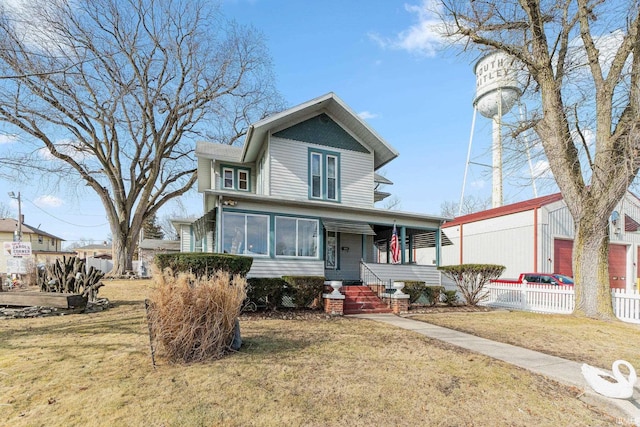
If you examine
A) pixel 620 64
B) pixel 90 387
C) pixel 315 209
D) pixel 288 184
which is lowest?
pixel 90 387

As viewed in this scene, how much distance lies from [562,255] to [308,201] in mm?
16189

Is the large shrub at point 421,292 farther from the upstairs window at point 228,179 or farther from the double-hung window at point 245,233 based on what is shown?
the upstairs window at point 228,179

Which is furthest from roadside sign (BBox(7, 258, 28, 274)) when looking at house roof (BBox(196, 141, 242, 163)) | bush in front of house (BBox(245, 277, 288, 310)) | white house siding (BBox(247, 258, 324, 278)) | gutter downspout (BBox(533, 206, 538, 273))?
gutter downspout (BBox(533, 206, 538, 273))

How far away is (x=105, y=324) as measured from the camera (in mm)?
7758

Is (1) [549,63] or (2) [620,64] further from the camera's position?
(1) [549,63]

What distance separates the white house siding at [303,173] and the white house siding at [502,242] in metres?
10.2

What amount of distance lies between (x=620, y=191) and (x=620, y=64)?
4.09 meters

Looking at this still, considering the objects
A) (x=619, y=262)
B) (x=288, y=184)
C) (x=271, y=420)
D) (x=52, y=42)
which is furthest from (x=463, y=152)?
(x=271, y=420)

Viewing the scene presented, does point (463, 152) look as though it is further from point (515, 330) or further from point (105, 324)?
point (105, 324)

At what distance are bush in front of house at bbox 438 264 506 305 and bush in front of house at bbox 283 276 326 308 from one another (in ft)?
20.2

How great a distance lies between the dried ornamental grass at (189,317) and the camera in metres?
5.00

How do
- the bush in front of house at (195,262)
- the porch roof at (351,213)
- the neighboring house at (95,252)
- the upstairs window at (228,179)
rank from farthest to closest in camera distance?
the neighboring house at (95,252)
the upstairs window at (228,179)
the porch roof at (351,213)
the bush in front of house at (195,262)

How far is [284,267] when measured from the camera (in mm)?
12664

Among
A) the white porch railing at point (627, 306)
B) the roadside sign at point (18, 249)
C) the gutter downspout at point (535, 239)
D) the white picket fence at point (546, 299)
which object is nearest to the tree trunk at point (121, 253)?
the roadside sign at point (18, 249)
